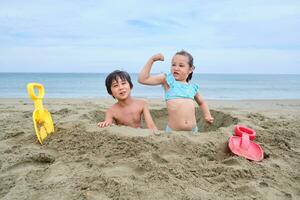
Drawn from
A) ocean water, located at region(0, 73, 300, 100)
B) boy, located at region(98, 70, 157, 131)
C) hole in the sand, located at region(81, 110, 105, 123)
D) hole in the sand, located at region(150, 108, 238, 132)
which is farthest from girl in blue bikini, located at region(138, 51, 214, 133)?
ocean water, located at region(0, 73, 300, 100)

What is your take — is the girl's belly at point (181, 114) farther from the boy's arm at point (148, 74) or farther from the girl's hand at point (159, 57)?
the girl's hand at point (159, 57)

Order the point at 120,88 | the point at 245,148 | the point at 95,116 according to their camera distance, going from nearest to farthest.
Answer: the point at 245,148 → the point at 120,88 → the point at 95,116

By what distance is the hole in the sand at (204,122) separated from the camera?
426 cm

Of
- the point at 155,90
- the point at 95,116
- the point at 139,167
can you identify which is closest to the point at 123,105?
the point at 95,116

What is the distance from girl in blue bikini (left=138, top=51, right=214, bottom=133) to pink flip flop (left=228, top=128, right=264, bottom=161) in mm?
802

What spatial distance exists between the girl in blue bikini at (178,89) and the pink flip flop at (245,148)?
802 mm

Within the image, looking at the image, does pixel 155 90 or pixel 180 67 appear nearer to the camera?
pixel 180 67

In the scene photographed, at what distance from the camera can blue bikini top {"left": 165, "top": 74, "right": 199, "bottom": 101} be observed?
3656 mm

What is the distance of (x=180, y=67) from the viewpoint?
368cm

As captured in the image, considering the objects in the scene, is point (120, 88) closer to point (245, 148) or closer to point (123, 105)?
point (123, 105)

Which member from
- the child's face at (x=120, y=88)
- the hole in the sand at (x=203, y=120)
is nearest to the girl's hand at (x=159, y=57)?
Result: the child's face at (x=120, y=88)

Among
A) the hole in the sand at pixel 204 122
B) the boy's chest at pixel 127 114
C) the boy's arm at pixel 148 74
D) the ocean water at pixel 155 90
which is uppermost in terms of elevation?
the boy's arm at pixel 148 74

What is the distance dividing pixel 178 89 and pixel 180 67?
0.80 ft

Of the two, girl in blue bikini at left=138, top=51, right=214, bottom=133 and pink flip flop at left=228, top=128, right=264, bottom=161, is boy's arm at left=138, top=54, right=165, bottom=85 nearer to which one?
girl in blue bikini at left=138, top=51, right=214, bottom=133
